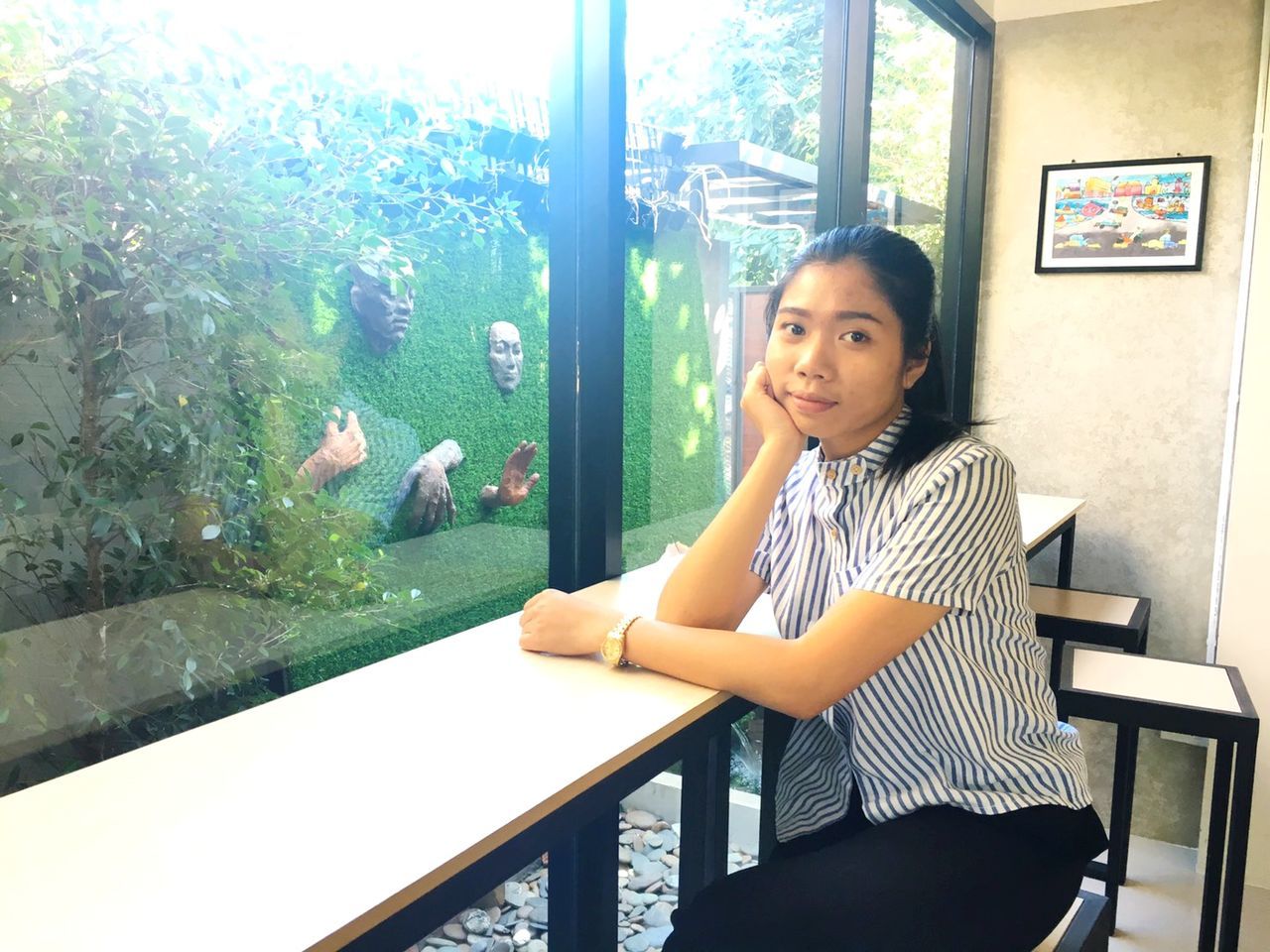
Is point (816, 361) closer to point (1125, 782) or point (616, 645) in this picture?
point (616, 645)

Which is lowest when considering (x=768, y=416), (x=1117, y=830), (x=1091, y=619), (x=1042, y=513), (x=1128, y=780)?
(x=1117, y=830)

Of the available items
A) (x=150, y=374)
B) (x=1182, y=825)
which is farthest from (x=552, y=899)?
(x=1182, y=825)

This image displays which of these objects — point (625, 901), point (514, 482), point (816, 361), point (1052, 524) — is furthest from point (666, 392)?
point (1052, 524)

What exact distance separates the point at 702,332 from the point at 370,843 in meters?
1.35

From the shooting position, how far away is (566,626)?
1.33 m

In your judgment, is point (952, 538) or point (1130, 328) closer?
point (952, 538)

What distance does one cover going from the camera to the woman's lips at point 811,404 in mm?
1401

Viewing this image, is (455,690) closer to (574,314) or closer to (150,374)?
(150,374)

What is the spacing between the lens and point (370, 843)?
2.70ft

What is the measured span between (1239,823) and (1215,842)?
100 millimetres

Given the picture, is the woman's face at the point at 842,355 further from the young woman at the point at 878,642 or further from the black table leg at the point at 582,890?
the black table leg at the point at 582,890

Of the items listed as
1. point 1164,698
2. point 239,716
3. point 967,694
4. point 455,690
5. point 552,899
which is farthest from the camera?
point 1164,698

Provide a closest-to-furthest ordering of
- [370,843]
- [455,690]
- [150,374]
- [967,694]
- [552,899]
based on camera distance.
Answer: [370,843] → [150,374] → [455,690] → [967,694] → [552,899]

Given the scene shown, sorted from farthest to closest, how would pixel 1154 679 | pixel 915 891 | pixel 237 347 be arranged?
pixel 1154 679
pixel 915 891
pixel 237 347
